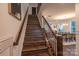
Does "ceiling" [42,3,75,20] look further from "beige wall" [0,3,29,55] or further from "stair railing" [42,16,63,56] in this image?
"beige wall" [0,3,29,55]

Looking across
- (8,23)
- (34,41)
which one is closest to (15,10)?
(8,23)

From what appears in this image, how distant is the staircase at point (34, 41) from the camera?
1.78 m

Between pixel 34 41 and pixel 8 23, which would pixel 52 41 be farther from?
pixel 8 23

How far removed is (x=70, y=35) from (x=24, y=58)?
0.74m

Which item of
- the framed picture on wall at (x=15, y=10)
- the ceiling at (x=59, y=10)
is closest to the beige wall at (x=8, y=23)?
the framed picture on wall at (x=15, y=10)

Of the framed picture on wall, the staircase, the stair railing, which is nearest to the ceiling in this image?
the stair railing

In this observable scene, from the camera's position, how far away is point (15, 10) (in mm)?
1854

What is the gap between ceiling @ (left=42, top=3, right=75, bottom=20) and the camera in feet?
5.65

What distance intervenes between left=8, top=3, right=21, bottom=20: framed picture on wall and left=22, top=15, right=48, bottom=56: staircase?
0.60ft

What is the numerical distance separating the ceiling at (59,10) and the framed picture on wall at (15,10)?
38 centimetres

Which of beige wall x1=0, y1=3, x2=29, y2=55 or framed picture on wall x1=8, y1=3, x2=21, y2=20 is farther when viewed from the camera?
framed picture on wall x1=8, y1=3, x2=21, y2=20

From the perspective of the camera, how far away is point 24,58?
5.49 ft

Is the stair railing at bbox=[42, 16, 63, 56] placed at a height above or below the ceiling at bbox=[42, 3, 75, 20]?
below

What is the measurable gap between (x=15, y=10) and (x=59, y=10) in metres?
0.68
